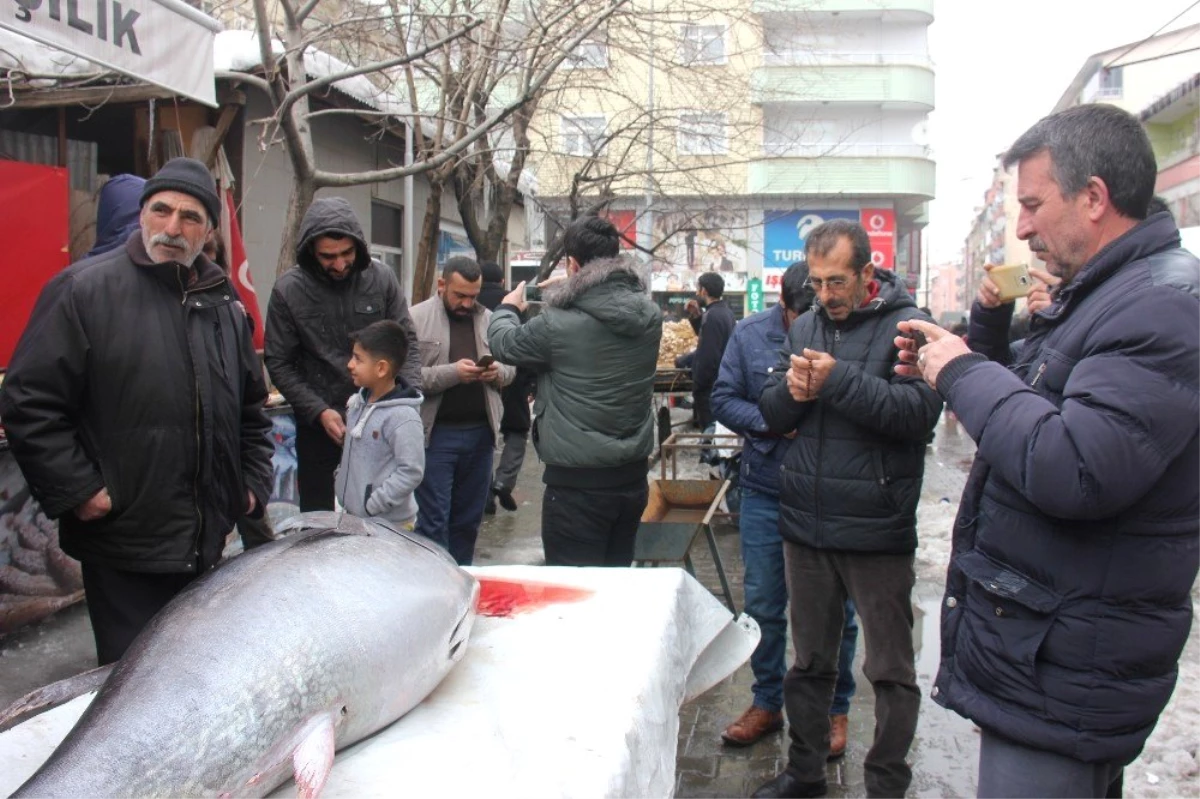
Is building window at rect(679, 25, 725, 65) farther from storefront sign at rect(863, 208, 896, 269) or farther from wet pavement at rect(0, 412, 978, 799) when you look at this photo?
storefront sign at rect(863, 208, 896, 269)

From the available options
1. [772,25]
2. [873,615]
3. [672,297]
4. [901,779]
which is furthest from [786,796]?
[672,297]

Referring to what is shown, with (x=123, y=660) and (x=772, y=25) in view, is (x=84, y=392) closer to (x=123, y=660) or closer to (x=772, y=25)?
(x=123, y=660)

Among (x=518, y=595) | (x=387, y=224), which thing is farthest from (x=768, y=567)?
(x=387, y=224)

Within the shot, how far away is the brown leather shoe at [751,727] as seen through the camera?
388cm

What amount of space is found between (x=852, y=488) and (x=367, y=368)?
1903 millimetres

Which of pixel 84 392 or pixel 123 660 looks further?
pixel 84 392

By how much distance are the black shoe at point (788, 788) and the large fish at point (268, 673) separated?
5.69ft

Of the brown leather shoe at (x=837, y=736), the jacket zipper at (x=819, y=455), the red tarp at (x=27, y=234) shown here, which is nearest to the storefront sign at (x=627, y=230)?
the jacket zipper at (x=819, y=455)

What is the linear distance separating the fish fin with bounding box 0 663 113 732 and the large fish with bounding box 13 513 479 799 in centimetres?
28

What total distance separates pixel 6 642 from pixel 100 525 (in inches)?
98.5

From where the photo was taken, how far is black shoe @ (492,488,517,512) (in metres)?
8.03

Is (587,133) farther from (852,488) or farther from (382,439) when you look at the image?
(852,488)

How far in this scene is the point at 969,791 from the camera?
11.9 feet

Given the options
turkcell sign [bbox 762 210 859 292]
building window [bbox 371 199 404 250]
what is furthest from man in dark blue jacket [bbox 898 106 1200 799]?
turkcell sign [bbox 762 210 859 292]
